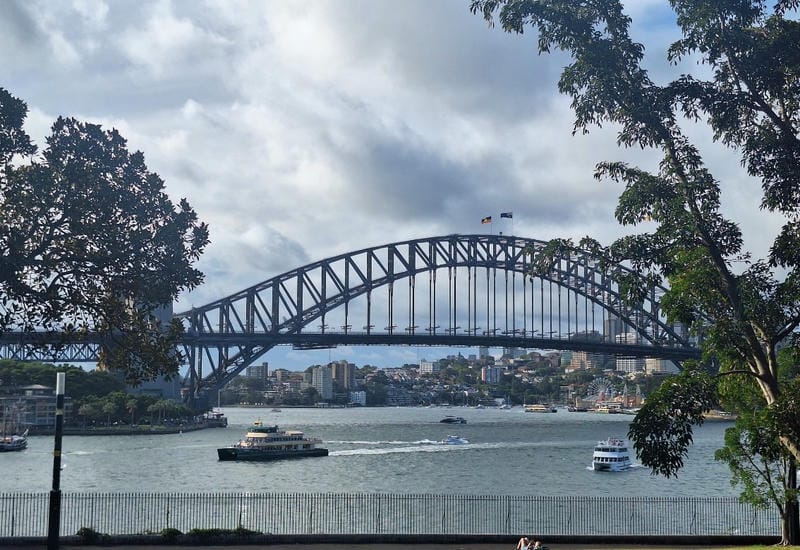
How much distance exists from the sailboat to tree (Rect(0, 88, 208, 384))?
81.4 meters

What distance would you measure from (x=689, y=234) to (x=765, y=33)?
198 inches

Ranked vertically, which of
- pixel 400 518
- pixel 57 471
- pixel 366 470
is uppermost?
pixel 57 471

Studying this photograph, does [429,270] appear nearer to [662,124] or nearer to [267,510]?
[267,510]

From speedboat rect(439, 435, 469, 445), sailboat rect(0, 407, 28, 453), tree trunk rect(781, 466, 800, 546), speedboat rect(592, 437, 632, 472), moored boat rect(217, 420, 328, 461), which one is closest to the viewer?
tree trunk rect(781, 466, 800, 546)

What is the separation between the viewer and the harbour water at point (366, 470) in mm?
64925

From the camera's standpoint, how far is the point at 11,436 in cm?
10781

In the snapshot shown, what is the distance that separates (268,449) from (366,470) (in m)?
19.1

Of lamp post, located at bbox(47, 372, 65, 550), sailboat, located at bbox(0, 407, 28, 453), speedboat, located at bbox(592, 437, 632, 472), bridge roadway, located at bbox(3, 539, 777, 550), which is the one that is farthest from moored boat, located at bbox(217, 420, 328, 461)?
lamp post, located at bbox(47, 372, 65, 550)

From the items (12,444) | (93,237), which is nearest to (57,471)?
(93,237)

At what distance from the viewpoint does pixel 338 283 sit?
5773 inches

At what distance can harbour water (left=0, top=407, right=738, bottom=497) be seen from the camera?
213 ft

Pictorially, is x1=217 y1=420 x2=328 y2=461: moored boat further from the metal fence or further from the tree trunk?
the tree trunk

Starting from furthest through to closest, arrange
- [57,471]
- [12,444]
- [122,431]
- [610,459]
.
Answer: [122,431] < [12,444] < [610,459] < [57,471]

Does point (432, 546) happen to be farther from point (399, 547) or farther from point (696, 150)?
point (696, 150)
